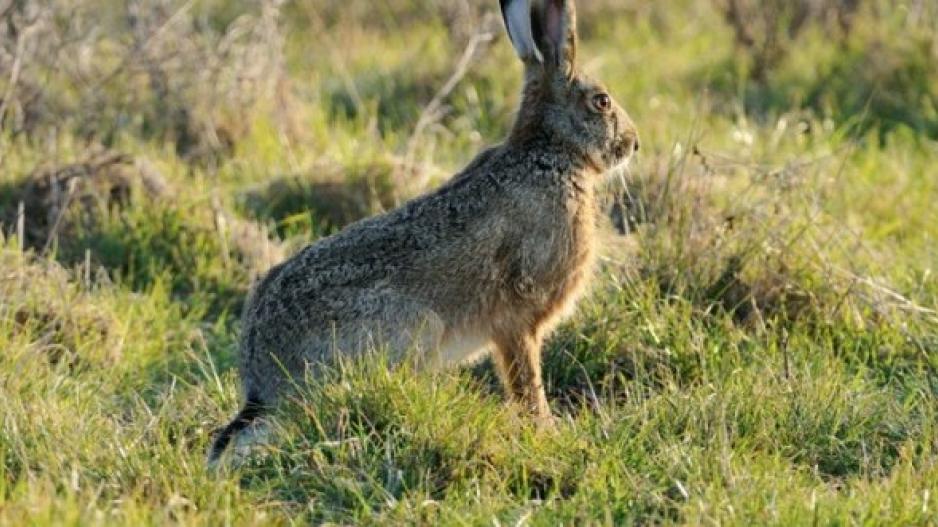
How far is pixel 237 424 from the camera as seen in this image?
455 cm

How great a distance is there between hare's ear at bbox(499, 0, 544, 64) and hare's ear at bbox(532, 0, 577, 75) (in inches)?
1.2

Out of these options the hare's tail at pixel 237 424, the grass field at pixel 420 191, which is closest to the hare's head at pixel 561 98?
the grass field at pixel 420 191

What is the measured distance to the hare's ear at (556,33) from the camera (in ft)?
17.4

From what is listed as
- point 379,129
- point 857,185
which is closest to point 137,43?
point 379,129

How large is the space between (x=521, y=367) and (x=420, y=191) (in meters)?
1.90

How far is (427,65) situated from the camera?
8.97 meters

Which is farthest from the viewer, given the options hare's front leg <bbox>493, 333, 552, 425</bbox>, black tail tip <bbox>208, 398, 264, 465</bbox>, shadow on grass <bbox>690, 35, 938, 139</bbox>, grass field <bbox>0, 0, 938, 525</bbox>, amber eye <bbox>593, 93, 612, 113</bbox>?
shadow on grass <bbox>690, 35, 938, 139</bbox>

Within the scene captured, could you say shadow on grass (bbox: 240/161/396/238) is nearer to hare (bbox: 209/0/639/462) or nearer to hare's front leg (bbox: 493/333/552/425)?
hare (bbox: 209/0/639/462)

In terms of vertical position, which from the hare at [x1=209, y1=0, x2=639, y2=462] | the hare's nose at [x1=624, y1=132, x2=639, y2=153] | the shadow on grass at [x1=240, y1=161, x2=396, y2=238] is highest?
the hare's nose at [x1=624, y1=132, x2=639, y2=153]

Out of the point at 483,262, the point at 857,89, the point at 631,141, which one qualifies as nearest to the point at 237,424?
the point at 483,262

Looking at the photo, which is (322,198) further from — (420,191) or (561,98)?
(561,98)

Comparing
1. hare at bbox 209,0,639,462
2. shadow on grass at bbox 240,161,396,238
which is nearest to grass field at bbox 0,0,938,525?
shadow on grass at bbox 240,161,396,238

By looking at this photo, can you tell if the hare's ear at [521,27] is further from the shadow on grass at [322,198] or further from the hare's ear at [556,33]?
the shadow on grass at [322,198]

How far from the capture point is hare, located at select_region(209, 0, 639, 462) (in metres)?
4.77
